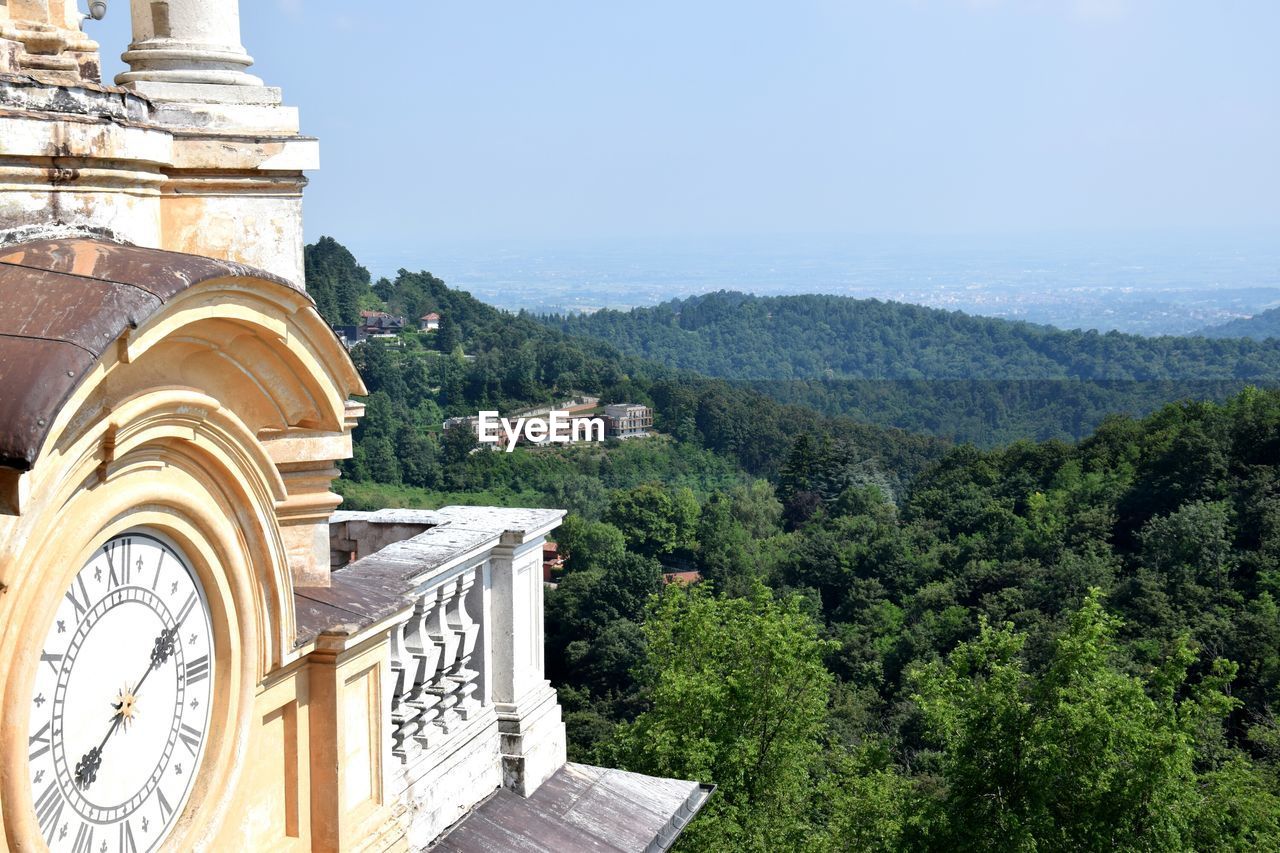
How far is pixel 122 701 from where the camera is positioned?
340cm

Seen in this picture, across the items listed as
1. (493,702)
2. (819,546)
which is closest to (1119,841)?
(493,702)

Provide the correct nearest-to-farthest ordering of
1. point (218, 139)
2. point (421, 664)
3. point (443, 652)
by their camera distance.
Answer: point (218, 139) < point (421, 664) < point (443, 652)

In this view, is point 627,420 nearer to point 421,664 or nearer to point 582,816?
point 582,816

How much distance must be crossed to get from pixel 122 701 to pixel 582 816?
10.1ft

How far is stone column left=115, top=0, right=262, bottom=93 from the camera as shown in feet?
15.1

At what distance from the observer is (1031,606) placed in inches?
1807

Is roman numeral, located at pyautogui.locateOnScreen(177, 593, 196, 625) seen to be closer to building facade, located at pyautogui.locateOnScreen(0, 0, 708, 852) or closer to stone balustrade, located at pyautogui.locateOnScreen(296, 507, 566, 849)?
building facade, located at pyautogui.locateOnScreen(0, 0, 708, 852)

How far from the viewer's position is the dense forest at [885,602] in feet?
52.7

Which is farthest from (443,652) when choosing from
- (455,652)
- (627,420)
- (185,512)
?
(627,420)

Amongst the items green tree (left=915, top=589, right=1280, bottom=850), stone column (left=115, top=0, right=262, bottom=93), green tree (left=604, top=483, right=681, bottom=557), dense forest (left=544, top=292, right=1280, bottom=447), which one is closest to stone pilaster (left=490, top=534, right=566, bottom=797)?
stone column (left=115, top=0, right=262, bottom=93)

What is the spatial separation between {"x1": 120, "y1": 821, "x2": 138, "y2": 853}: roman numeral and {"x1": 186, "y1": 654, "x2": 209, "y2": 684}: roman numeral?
379 millimetres

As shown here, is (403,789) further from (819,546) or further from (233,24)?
(819,546)

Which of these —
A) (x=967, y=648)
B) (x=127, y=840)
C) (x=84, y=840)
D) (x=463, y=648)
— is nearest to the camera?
(x=84, y=840)

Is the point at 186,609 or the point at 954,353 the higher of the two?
the point at 186,609
